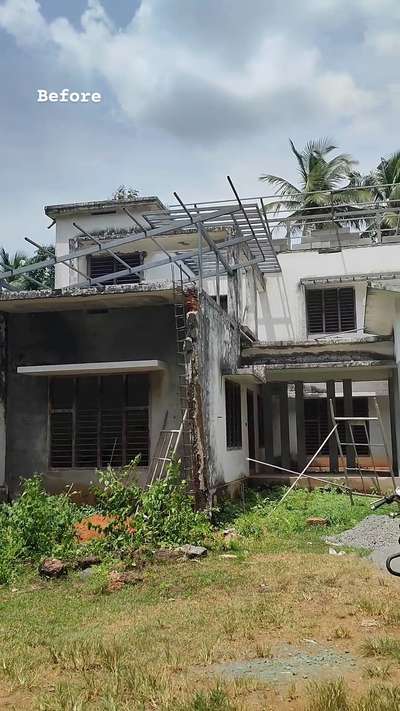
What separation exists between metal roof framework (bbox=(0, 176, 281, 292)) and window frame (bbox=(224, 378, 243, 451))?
2383 millimetres

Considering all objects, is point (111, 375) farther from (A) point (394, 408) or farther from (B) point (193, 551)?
(A) point (394, 408)

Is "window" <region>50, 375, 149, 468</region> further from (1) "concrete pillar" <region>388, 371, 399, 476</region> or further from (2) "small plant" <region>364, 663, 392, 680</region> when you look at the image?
(2) "small plant" <region>364, 663, 392, 680</region>

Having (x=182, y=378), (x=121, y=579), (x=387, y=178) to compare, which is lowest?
(x=121, y=579)

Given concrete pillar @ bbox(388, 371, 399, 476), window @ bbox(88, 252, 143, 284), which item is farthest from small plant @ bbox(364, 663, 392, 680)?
window @ bbox(88, 252, 143, 284)

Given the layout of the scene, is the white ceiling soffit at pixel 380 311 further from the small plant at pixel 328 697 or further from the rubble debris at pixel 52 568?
the small plant at pixel 328 697

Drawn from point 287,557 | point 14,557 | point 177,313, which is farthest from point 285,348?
point 14,557

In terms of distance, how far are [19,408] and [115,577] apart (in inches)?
233

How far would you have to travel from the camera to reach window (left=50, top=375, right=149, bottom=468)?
1217cm

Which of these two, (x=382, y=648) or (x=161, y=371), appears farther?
(x=161, y=371)

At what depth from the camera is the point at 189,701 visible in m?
3.89

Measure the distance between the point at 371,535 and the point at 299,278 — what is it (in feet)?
35.2

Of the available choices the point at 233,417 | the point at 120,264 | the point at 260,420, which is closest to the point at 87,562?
the point at 233,417

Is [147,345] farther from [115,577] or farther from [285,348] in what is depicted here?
[115,577]

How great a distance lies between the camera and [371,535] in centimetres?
961
